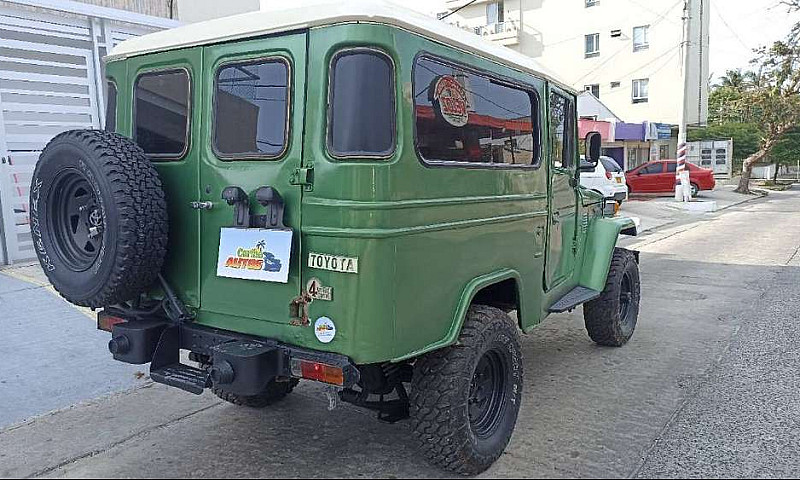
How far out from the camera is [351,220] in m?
3.00

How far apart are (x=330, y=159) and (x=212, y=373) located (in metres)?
1.21

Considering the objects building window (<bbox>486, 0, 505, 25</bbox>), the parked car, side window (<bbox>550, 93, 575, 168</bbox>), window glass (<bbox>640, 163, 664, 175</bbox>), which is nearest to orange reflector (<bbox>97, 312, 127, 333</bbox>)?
side window (<bbox>550, 93, 575, 168</bbox>)

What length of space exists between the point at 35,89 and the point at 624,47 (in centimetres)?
3404

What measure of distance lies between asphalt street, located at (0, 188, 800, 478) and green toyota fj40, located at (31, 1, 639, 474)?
0.37m

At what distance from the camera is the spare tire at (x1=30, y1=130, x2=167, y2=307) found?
3.25 metres

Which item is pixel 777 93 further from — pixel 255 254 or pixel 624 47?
pixel 255 254

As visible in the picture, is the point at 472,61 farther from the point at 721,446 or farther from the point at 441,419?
the point at 721,446

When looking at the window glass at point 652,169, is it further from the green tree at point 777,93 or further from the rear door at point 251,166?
the rear door at point 251,166

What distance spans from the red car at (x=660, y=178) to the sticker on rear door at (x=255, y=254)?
80.5 ft

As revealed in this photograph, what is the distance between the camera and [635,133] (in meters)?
27.6

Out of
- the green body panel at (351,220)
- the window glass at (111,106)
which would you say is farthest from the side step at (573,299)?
Answer: the window glass at (111,106)

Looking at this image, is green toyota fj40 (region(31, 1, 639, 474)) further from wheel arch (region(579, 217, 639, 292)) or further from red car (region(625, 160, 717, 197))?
red car (region(625, 160, 717, 197))

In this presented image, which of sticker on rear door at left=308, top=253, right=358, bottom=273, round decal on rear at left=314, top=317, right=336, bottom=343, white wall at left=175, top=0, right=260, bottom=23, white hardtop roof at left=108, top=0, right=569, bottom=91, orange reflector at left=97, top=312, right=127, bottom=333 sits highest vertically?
white wall at left=175, top=0, right=260, bottom=23

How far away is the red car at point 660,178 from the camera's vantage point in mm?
25266
